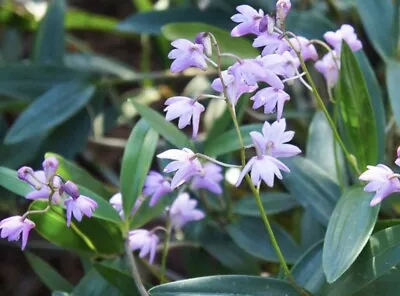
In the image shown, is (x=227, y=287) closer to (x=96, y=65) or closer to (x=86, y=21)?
(x=96, y=65)

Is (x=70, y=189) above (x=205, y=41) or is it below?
below

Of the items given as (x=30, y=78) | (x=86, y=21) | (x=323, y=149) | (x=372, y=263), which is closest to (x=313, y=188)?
(x=323, y=149)

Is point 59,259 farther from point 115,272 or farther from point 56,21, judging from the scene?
point 115,272

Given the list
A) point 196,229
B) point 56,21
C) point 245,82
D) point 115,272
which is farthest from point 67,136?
point 245,82

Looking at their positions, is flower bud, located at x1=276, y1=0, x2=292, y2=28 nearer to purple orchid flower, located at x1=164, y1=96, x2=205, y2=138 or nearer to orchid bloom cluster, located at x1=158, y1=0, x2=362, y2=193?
orchid bloom cluster, located at x1=158, y1=0, x2=362, y2=193

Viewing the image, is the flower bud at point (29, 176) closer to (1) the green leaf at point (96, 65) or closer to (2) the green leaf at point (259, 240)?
(2) the green leaf at point (259, 240)
